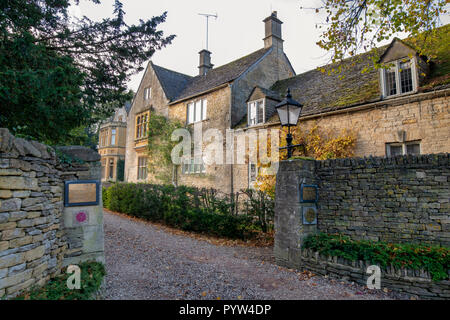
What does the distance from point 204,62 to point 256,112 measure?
10.8 m

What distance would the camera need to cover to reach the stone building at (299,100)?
9250 millimetres

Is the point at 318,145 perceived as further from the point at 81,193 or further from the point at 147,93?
the point at 147,93

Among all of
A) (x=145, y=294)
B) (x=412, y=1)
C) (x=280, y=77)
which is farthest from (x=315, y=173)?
(x=280, y=77)

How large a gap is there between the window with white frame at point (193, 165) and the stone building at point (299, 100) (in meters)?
0.07

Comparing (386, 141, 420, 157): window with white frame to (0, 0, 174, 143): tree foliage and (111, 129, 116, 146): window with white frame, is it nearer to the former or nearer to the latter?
(0, 0, 174, 143): tree foliage

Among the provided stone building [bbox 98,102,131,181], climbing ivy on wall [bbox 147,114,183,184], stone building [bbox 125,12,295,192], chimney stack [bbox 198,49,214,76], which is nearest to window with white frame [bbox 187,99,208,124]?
stone building [bbox 125,12,295,192]

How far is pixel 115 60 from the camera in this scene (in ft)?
28.7

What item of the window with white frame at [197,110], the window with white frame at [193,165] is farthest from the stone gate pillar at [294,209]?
the window with white frame at [197,110]

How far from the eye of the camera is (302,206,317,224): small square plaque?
6.39 meters

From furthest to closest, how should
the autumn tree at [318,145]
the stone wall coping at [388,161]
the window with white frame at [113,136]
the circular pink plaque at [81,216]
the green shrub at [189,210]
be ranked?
the window with white frame at [113,136] < the autumn tree at [318,145] < the green shrub at [189,210] < the stone wall coping at [388,161] < the circular pink plaque at [81,216]

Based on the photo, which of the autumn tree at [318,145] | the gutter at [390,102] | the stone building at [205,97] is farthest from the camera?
the stone building at [205,97]

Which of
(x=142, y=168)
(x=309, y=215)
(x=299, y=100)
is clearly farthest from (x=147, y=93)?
(x=309, y=215)

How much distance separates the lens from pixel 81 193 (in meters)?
4.85

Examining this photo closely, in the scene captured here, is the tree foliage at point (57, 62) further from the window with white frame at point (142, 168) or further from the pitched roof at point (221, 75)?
the window with white frame at point (142, 168)
